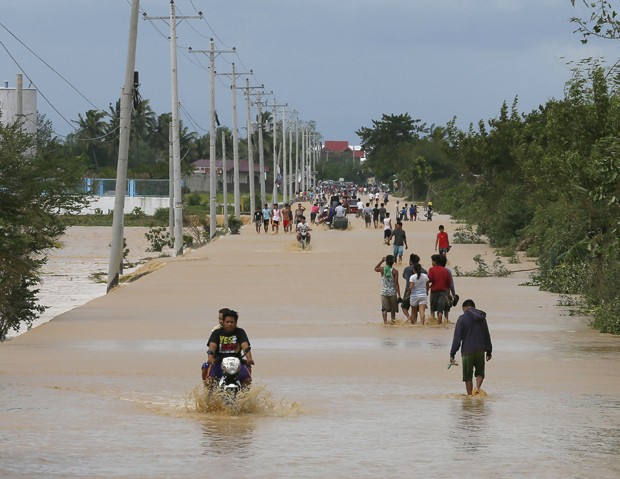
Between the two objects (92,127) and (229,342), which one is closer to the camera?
(229,342)

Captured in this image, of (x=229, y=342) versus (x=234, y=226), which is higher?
(x=234, y=226)

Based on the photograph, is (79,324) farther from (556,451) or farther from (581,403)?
(556,451)

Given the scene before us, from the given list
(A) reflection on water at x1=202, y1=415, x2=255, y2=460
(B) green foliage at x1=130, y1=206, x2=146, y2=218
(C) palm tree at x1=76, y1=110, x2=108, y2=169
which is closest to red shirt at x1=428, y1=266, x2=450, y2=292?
(A) reflection on water at x1=202, y1=415, x2=255, y2=460

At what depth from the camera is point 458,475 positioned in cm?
1272

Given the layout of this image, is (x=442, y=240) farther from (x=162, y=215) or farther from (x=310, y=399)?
(x=162, y=215)

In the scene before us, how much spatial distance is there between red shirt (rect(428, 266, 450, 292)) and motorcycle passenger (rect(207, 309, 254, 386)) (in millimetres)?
12280

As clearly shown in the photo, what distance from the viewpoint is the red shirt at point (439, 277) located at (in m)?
28.0

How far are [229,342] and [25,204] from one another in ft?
45.8

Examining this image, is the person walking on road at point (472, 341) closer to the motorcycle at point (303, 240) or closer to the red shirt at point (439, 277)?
the red shirt at point (439, 277)

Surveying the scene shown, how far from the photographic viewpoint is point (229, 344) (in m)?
16.1

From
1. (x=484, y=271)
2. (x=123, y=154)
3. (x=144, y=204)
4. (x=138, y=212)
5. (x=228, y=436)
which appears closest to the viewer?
(x=228, y=436)

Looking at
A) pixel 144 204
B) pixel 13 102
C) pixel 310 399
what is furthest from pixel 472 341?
pixel 144 204

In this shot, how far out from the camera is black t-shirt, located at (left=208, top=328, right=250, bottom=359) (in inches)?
631

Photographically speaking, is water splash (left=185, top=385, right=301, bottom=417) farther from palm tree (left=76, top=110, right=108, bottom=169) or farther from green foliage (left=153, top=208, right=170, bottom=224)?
palm tree (left=76, top=110, right=108, bottom=169)
